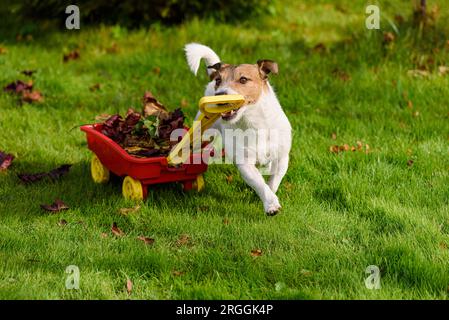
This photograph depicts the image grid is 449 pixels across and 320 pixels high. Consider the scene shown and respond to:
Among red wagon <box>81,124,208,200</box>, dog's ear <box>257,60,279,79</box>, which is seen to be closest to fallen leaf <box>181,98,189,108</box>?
red wagon <box>81,124,208,200</box>

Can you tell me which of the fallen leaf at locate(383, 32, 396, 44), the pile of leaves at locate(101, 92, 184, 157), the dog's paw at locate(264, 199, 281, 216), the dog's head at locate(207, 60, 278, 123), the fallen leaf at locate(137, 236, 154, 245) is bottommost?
the fallen leaf at locate(137, 236, 154, 245)

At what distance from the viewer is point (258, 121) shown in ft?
15.5

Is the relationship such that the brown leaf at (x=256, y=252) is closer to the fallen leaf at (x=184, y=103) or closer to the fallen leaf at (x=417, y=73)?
the fallen leaf at (x=184, y=103)

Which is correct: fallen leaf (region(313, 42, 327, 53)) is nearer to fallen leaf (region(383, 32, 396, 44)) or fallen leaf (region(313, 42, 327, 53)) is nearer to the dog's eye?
fallen leaf (region(383, 32, 396, 44))

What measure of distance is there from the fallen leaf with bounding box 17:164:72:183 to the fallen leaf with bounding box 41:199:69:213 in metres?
0.54

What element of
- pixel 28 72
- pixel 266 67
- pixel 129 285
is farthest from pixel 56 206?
pixel 28 72

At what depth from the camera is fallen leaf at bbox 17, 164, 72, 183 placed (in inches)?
209

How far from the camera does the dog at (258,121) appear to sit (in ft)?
15.0

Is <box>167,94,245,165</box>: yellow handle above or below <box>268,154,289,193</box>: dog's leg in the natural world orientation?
above

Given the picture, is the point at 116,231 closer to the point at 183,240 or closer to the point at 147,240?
the point at 147,240

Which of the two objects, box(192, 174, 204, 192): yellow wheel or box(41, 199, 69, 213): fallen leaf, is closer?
box(41, 199, 69, 213): fallen leaf

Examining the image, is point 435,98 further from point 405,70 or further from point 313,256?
point 313,256

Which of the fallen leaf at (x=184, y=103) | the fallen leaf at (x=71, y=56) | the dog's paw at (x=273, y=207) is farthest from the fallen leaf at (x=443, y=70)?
the fallen leaf at (x=71, y=56)

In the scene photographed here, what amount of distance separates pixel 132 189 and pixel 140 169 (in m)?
0.19
